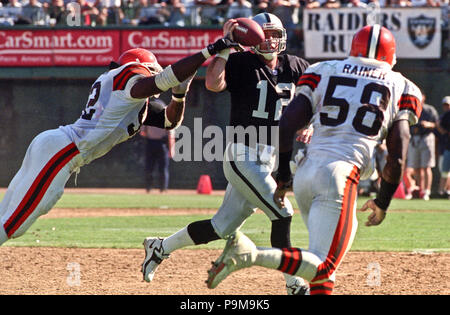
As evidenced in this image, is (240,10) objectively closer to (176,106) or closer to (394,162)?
(176,106)

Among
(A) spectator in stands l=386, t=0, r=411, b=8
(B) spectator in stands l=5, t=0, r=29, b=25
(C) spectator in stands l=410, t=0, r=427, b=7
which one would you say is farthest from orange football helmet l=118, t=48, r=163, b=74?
(B) spectator in stands l=5, t=0, r=29, b=25

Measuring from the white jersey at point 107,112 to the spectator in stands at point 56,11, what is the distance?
14.7 meters

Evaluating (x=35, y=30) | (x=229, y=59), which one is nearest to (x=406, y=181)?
(x=35, y=30)

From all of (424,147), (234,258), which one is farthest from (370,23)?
(234,258)

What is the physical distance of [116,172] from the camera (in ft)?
68.2

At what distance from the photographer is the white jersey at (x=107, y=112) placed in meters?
6.57

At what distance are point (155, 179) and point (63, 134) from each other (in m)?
14.4

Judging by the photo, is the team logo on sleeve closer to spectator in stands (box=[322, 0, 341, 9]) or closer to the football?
the football

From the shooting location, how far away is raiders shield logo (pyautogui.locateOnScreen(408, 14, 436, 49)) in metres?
18.5

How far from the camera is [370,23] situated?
18.8 m

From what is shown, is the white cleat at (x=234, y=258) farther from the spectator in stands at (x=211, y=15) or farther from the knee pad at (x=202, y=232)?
the spectator in stands at (x=211, y=15)

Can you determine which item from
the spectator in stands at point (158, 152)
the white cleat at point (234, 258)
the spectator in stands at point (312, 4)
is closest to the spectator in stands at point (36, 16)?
the spectator in stands at point (158, 152)

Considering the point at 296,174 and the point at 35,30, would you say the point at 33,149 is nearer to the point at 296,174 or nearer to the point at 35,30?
the point at 296,174

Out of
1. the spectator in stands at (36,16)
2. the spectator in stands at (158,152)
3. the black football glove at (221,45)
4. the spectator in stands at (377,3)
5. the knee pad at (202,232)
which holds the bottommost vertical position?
the spectator in stands at (158,152)
